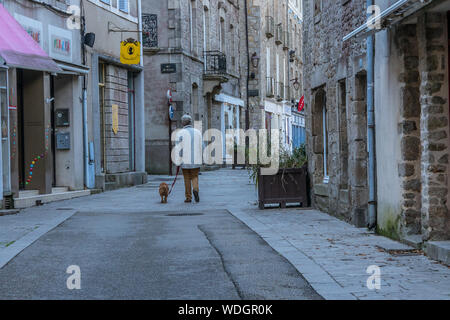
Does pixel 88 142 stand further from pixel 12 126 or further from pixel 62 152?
pixel 12 126

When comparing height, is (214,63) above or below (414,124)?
above

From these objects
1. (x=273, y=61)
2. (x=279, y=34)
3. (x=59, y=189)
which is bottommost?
(x=59, y=189)

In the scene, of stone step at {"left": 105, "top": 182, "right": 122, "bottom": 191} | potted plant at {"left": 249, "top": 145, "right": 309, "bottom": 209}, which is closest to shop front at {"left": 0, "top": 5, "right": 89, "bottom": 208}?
stone step at {"left": 105, "top": 182, "right": 122, "bottom": 191}

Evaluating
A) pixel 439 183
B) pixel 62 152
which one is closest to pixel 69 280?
pixel 439 183

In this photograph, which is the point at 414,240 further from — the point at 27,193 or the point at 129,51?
the point at 129,51

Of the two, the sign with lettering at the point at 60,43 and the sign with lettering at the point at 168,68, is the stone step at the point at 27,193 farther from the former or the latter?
the sign with lettering at the point at 168,68

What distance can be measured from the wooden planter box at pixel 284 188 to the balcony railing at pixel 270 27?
27.3 metres

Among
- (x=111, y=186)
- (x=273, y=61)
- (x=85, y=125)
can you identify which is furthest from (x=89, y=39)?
(x=273, y=61)

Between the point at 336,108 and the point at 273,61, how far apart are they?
3143 centimetres

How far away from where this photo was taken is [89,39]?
1792 cm

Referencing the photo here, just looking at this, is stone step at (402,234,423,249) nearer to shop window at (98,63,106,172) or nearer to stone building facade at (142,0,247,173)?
shop window at (98,63,106,172)

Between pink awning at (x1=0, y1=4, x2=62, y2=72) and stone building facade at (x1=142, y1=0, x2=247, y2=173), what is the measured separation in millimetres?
10086

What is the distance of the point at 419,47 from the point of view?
8133mm

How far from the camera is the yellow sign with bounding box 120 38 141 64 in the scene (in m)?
20.2
